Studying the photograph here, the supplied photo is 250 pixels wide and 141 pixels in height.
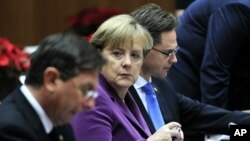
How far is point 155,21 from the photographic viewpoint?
126 inches

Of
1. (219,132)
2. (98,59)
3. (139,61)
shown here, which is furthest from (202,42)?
(98,59)

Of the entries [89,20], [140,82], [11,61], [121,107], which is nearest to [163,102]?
[140,82]

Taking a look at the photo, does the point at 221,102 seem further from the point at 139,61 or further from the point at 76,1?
the point at 76,1

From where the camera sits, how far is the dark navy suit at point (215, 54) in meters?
3.75

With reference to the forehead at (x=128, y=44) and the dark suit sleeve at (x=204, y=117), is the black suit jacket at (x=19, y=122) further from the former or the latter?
the dark suit sleeve at (x=204, y=117)

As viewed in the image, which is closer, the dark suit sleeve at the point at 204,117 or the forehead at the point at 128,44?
the forehead at the point at 128,44

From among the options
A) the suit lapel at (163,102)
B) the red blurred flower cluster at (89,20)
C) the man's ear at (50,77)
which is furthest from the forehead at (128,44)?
the red blurred flower cluster at (89,20)

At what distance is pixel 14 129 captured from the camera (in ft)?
6.87

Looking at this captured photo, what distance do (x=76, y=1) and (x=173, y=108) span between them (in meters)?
3.13

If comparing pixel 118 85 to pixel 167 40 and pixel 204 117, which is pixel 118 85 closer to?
pixel 167 40

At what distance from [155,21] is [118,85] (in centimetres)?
51

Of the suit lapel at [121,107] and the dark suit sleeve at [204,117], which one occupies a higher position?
the suit lapel at [121,107]

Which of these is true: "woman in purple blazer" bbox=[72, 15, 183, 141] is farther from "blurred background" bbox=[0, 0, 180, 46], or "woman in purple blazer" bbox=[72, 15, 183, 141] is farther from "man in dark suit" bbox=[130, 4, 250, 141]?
"blurred background" bbox=[0, 0, 180, 46]

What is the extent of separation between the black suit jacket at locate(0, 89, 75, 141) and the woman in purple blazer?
53cm
